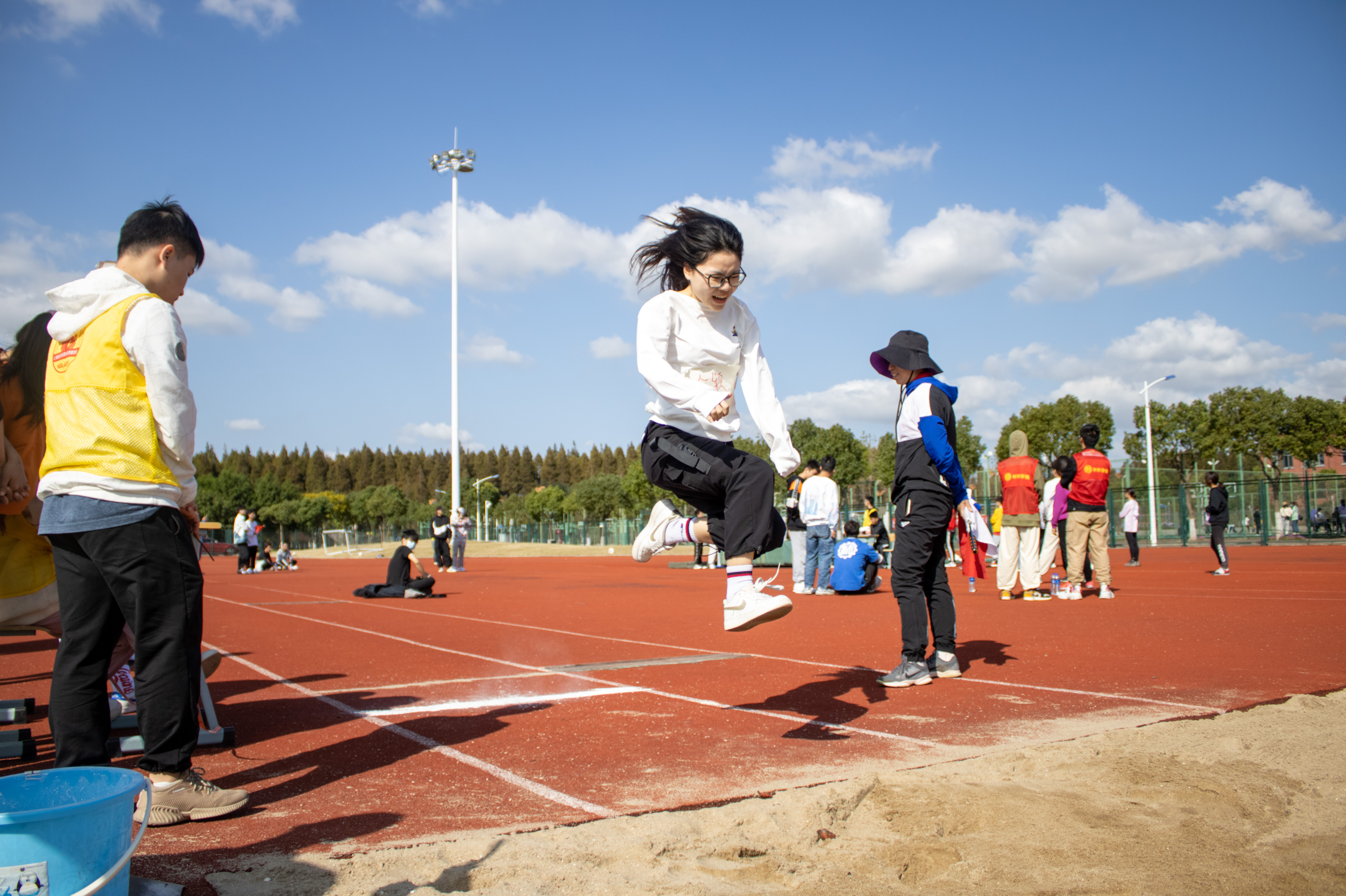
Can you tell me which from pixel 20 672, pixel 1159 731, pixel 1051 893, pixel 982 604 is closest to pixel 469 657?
pixel 20 672

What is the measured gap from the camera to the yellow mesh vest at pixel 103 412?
3.10 meters

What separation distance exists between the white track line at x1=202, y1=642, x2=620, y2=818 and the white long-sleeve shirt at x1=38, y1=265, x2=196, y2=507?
1633mm

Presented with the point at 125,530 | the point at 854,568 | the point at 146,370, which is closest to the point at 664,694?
the point at 125,530

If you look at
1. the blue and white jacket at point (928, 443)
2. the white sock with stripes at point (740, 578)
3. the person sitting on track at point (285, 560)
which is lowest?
the person sitting on track at point (285, 560)

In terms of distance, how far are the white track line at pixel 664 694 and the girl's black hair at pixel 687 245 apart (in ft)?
7.88

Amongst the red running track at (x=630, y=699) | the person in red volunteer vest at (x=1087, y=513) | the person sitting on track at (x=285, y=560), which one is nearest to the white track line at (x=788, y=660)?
the red running track at (x=630, y=699)

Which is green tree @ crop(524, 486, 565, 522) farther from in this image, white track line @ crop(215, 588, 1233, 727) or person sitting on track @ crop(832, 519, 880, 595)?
white track line @ crop(215, 588, 1233, 727)

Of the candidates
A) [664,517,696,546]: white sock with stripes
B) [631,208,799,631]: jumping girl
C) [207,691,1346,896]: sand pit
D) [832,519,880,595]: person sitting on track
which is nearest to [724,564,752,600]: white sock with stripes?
[631,208,799,631]: jumping girl

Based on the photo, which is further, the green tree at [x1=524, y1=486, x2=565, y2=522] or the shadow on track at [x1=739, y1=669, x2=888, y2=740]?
the green tree at [x1=524, y1=486, x2=565, y2=522]

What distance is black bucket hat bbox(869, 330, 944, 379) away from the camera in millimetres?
6215

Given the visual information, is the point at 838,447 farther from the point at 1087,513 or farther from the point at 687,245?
the point at 687,245

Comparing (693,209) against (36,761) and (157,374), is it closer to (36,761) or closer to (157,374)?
(157,374)

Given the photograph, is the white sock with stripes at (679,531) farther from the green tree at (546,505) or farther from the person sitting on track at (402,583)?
the green tree at (546,505)

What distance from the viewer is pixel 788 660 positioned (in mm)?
7059
